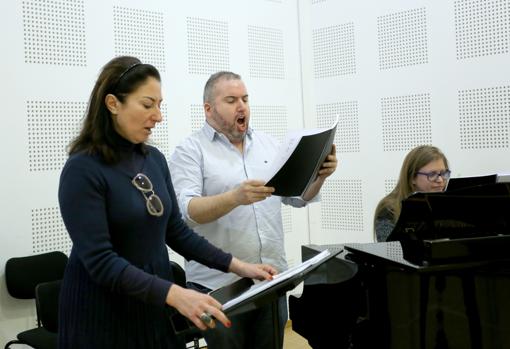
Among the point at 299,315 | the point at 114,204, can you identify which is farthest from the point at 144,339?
the point at 299,315

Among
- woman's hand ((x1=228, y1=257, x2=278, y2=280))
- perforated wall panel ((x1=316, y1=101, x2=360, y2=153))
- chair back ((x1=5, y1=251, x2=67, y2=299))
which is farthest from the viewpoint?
perforated wall panel ((x1=316, y1=101, x2=360, y2=153))

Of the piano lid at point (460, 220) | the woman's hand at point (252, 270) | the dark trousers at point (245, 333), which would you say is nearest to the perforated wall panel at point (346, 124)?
the dark trousers at point (245, 333)

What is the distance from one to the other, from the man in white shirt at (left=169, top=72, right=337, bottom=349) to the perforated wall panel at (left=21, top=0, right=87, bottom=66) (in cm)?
157

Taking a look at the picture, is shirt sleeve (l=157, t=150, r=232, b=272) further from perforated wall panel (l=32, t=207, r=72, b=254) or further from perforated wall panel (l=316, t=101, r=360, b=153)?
perforated wall panel (l=316, t=101, r=360, b=153)

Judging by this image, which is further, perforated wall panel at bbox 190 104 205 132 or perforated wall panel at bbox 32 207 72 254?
perforated wall panel at bbox 190 104 205 132

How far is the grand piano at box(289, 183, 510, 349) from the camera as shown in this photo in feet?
6.05

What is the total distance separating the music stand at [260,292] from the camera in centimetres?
144

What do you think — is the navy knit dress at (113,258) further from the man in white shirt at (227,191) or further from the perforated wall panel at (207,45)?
the perforated wall panel at (207,45)

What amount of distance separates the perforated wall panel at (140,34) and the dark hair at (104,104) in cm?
232

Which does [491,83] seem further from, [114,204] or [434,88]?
[114,204]

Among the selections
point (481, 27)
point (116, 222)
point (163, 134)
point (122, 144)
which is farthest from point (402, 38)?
point (116, 222)

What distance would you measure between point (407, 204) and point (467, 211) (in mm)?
212

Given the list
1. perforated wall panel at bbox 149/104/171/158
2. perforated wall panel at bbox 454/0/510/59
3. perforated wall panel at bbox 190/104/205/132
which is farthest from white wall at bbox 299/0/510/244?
perforated wall panel at bbox 149/104/171/158

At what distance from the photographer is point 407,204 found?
192 cm
